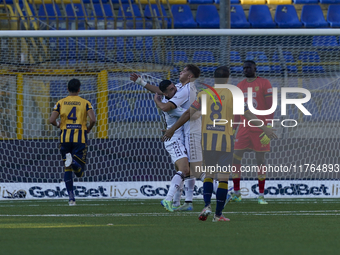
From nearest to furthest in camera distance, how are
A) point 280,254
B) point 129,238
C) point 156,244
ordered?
point 280,254 < point 156,244 < point 129,238

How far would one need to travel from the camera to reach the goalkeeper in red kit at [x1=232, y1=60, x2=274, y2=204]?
7.41 metres

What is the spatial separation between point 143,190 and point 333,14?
389 inches

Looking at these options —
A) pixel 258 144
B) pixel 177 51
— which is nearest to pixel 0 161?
pixel 177 51

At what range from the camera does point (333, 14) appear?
16.0 m

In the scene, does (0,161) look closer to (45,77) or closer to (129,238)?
(45,77)

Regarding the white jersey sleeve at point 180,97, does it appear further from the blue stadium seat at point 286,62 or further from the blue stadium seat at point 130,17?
the blue stadium seat at point 130,17

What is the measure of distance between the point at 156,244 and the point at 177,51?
17.2 feet

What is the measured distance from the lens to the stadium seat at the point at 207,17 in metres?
15.1

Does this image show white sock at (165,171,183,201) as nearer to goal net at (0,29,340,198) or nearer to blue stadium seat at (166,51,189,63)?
goal net at (0,29,340,198)

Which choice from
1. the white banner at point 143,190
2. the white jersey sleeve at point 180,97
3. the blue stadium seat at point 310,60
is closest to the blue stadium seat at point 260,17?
the blue stadium seat at point 310,60

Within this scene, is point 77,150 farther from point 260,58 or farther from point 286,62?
point 286,62

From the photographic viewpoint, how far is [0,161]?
30.1ft

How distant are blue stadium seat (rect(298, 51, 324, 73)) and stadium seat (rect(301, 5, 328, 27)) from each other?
7189 mm

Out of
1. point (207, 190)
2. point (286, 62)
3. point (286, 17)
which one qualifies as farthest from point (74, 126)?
point (286, 17)
